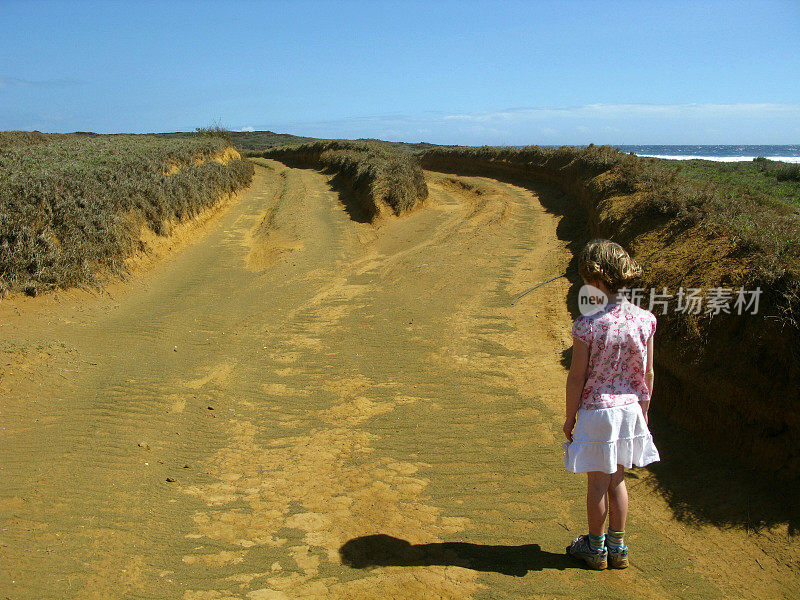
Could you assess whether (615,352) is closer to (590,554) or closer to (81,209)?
(590,554)

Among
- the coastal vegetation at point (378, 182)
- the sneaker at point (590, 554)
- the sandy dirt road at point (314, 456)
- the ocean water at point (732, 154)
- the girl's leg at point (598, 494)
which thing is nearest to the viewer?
the girl's leg at point (598, 494)

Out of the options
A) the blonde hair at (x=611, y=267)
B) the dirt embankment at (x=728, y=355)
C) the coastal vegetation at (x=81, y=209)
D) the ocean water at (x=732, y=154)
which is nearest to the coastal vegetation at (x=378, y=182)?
the coastal vegetation at (x=81, y=209)

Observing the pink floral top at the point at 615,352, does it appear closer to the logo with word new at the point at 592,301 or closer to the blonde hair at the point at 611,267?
the logo with word new at the point at 592,301

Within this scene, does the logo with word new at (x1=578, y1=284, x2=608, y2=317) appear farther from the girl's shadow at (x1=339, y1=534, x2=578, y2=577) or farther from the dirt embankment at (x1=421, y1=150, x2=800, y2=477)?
the dirt embankment at (x1=421, y1=150, x2=800, y2=477)

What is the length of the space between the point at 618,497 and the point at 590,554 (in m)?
0.51

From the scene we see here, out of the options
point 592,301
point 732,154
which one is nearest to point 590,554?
point 592,301

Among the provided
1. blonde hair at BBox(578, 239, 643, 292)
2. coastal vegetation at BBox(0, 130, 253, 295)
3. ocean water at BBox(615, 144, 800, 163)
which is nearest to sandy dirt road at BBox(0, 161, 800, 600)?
coastal vegetation at BBox(0, 130, 253, 295)

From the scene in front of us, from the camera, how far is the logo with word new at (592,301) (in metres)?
3.21

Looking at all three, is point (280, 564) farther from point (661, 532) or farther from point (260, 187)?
point (260, 187)

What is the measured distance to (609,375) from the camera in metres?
3.20

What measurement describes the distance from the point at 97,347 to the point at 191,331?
145cm

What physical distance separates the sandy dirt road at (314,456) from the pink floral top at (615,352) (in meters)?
1.28

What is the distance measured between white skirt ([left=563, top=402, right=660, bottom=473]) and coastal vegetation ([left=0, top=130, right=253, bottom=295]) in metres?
9.69

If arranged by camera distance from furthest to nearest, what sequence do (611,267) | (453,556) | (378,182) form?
1. (378,182)
2. (453,556)
3. (611,267)
